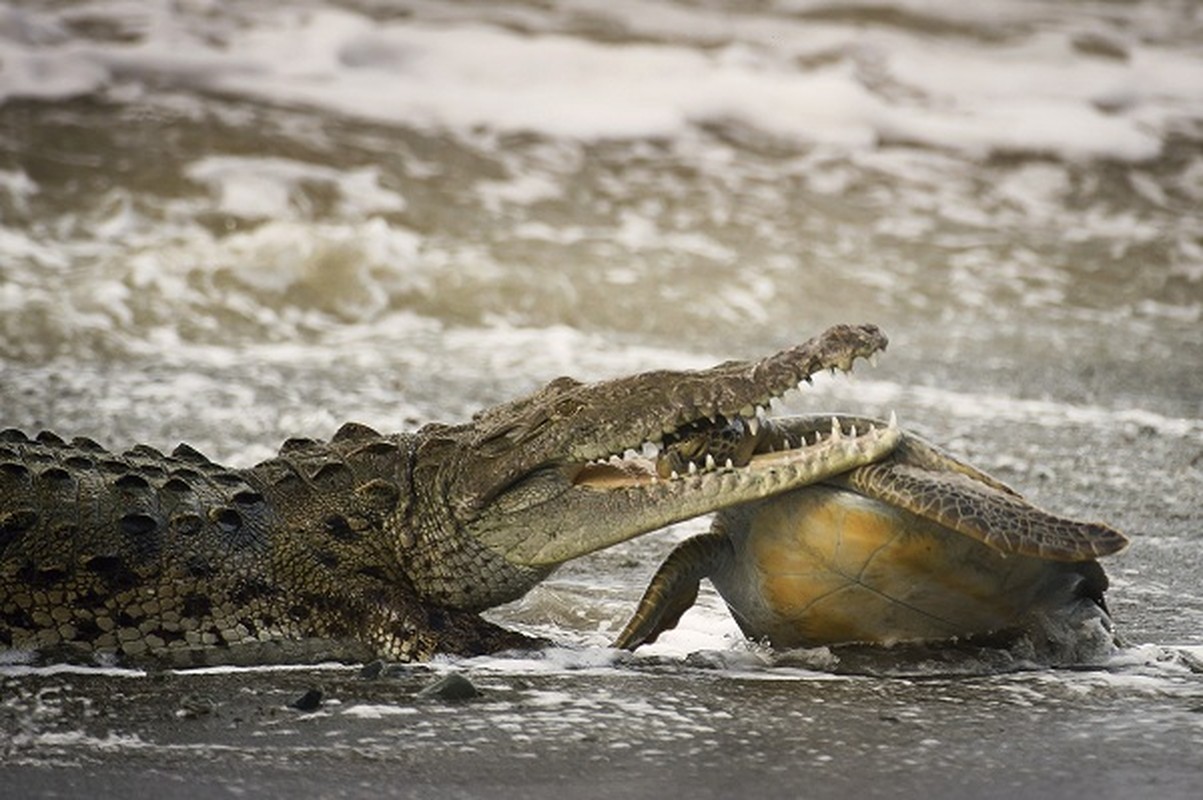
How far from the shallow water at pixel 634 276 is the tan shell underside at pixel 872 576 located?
145 mm

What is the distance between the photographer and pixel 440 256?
11.2m

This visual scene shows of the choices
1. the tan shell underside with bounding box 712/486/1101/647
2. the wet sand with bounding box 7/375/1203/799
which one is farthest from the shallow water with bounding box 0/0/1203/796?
the tan shell underside with bounding box 712/486/1101/647

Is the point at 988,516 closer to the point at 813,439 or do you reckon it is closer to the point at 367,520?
the point at 813,439

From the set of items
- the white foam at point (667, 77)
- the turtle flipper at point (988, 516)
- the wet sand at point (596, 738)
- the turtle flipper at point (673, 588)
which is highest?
the white foam at point (667, 77)

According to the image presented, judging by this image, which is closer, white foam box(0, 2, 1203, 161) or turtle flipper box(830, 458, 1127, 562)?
turtle flipper box(830, 458, 1127, 562)

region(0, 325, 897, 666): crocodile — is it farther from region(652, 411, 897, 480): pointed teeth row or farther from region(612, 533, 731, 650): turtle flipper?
region(612, 533, 731, 650): turtle flipper

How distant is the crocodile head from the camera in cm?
475

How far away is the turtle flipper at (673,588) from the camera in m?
4.90

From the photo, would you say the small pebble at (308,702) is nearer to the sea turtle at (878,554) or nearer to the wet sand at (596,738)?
the wet sand at (596,738)

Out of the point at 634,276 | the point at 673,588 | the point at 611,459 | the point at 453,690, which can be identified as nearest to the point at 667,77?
the point at 634,276

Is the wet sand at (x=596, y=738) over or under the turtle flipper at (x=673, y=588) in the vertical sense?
under

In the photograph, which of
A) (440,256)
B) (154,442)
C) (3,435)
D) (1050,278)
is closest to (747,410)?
(3,435)

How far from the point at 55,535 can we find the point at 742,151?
10.0 meters

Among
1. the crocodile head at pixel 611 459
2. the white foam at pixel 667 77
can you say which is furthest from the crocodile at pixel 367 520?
the white foam at pixel 667 77
